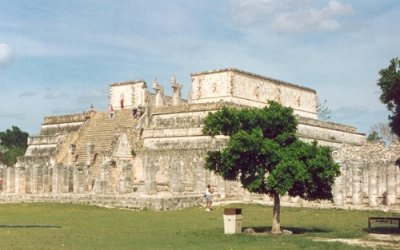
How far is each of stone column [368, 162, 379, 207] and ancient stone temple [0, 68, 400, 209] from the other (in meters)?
0.05

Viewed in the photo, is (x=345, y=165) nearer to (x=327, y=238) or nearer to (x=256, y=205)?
(x=256, y=205)

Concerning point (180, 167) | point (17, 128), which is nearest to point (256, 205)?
point (180, 167)

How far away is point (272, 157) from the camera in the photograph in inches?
826

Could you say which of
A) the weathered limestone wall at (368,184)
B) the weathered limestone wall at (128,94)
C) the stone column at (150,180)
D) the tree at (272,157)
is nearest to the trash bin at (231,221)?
the tree at (272,157)

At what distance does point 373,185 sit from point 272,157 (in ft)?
46.8

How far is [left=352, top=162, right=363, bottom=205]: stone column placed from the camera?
34219mm

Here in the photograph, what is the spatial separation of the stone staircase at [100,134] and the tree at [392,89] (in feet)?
79.2

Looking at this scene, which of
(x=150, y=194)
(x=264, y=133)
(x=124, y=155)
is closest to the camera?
(x=264, y=133)

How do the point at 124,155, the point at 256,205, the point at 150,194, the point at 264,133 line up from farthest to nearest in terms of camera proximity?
the point at 124,155, the point at 150,194, the point at 256,205, the point at 264,133

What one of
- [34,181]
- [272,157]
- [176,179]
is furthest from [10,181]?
[272,157]

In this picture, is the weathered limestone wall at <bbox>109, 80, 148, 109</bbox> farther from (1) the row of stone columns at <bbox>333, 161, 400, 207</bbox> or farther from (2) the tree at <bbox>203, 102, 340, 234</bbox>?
(2) the tree at <bbox>203, 102, 340, 234</bbox>

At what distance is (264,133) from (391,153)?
1977cm

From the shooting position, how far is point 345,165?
35062 millimetres

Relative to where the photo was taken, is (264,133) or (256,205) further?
(256,205)
